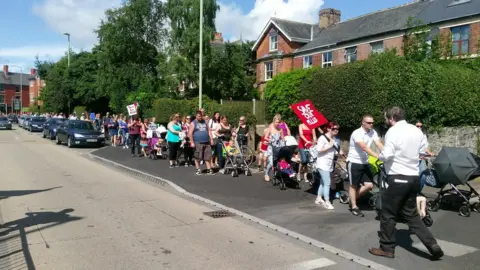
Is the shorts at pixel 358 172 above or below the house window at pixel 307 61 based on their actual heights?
below

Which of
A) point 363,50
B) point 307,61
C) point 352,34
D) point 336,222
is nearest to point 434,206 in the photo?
point 336,222

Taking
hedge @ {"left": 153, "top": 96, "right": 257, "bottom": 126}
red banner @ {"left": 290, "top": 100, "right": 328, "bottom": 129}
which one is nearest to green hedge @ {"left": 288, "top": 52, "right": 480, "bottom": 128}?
hedge @ {"left": 153, "top": 96, "right": 257, "bottom": 126}

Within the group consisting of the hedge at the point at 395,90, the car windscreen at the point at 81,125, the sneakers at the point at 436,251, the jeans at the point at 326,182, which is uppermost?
the hedge at the point at 395,90

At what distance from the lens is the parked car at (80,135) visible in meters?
22.3

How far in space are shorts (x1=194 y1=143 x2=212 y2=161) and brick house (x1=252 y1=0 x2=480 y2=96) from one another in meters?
16.0

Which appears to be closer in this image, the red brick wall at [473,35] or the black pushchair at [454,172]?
the black pushchair at [454,172]

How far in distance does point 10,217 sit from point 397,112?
21.6 ft

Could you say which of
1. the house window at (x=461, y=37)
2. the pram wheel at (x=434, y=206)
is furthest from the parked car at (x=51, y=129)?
the house window at (x=461, y=37)

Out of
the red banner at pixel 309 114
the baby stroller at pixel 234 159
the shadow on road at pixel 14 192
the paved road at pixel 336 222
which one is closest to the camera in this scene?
the paved road at pixel 336 222

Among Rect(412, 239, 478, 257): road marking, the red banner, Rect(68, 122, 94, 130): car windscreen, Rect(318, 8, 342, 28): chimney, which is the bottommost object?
Rect(412, 239, 478, 257): road marking

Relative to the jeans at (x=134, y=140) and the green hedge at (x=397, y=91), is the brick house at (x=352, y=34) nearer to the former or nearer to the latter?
the green hedge at (x=397, y=91)

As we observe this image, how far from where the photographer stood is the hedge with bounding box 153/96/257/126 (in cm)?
1795

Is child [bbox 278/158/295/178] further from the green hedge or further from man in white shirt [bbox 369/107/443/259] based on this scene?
the green hedge

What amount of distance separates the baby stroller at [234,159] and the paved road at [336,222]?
52 centimetres
